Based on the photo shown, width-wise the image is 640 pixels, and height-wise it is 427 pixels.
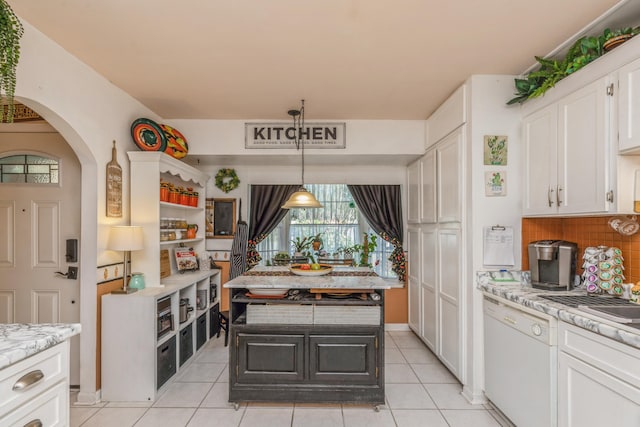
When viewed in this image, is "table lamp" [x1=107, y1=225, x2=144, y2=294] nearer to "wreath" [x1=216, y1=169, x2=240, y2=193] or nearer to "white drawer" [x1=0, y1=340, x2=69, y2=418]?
"white drawer" [x1=0, y1=340, x2=69, y2=418]

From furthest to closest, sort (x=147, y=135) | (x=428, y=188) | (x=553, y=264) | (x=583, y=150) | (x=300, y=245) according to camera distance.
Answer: (x=300, y=245)
(x=428, y=188)
(x=147, y=135)
(x=553, y=264)
(x=583, y=150)

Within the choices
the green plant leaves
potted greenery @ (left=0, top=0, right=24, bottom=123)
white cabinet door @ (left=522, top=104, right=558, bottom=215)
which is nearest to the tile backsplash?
white cabinet door @ (left=522, top=104, right=558, bottom=215)

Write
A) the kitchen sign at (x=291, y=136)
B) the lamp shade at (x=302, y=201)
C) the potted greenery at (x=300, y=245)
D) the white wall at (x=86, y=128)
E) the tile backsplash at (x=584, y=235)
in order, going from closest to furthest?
1. the tile backsplash at (x=584, y=235)
2. the white wall at (x=86, y=128)
3. the lamp shade at (x=302, y=201)
4. the kitchen sign at (x=291, y=136)
5. the potted greenery at (x=300, y=245)

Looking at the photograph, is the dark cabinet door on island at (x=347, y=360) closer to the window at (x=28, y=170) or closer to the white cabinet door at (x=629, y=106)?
the white cabinet door at (x=629, y=106)

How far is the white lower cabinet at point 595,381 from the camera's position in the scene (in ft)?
5.16

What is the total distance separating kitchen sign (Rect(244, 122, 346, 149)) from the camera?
13.5 feet

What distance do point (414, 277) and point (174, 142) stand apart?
3326 mm

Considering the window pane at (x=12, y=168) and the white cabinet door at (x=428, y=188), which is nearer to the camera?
the window pane at (x=12, y=168)

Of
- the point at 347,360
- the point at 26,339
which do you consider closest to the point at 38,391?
the point at 26,339

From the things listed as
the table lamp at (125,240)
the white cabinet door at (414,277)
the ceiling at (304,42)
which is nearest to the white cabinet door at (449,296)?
the white cabinet door at (414,277)

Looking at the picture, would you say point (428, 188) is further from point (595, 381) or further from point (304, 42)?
point (595, 381)

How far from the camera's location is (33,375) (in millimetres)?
1416

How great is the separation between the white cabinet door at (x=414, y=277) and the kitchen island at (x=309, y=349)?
72.5 inches

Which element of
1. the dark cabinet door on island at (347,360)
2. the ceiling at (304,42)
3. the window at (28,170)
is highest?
the ceiling at (304,42)
